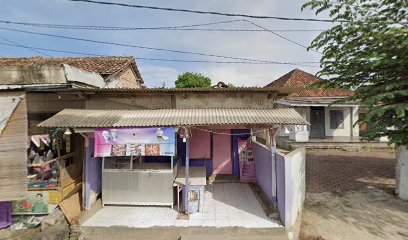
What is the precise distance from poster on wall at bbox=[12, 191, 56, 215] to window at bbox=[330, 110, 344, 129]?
787 inches

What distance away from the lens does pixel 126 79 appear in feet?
48.9

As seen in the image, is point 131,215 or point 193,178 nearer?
point 131,215

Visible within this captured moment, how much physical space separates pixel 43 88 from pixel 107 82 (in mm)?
3789

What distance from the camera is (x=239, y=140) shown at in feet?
35.0

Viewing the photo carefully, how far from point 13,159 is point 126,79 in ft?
30.5

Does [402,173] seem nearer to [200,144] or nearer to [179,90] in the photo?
[200,144]

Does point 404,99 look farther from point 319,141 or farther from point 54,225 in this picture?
point 54,225

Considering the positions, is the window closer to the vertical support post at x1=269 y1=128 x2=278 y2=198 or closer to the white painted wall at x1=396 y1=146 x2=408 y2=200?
the white painted wall at x1=396 y1=146 x2=408 y2=200

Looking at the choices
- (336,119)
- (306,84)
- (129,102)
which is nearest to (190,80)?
(306,84)

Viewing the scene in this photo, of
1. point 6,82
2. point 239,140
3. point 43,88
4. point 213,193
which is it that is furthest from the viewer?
point 239,140

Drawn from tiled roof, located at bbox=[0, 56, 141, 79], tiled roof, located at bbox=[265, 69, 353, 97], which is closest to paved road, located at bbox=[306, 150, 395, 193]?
tiled roof, located at bbox=[265, 69, 353, 97]

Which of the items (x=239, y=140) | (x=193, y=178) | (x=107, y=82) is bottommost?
(x=193, y=178)

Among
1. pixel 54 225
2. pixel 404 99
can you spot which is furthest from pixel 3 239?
pixel 404 99

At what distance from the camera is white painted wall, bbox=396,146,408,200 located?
27.2ft
